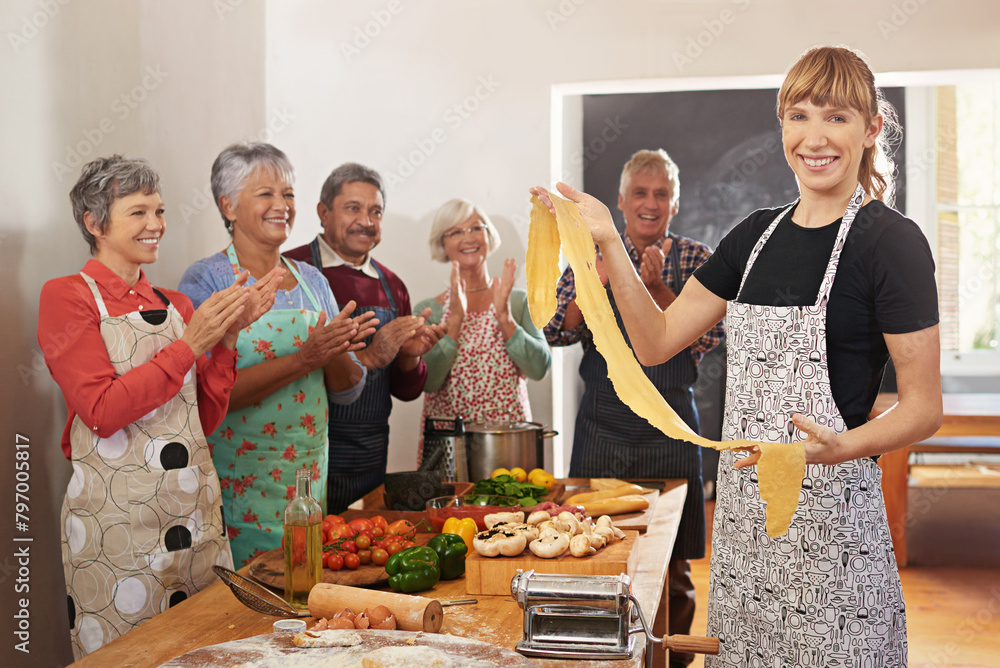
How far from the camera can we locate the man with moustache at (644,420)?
→ 2.95m

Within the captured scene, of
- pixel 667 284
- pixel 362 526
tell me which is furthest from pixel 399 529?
pixel 667 284

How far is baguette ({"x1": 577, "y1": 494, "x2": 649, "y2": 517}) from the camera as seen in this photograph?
2.31 m

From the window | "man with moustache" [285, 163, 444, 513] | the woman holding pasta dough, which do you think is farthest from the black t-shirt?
the window

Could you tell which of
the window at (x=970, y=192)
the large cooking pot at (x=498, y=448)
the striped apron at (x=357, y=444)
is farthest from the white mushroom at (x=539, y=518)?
the window at (x=970, y=192)

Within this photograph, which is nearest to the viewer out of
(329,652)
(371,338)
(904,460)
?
(329,652)

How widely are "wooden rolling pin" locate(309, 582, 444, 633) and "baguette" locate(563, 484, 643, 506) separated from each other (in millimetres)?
901

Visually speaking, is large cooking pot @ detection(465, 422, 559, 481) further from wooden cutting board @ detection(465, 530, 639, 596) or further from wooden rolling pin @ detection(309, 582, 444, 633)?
wooden rolling pin @ detection(309, 582, 444, 633)

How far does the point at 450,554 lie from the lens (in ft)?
5.88

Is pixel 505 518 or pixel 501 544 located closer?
pixel 501 544

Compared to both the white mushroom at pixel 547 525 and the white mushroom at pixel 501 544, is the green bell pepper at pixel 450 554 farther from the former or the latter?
the white mushroom at pixel 547 525

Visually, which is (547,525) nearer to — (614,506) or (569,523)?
(569,523)

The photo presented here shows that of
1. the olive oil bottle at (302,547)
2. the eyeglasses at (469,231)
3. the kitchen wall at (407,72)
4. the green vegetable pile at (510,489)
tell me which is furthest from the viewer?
the eyeglasses at (469,231)

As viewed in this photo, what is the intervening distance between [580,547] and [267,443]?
1.09 m

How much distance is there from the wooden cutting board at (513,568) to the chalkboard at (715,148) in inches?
191
